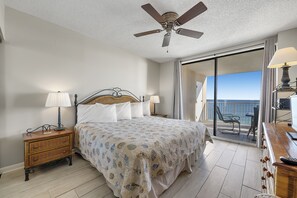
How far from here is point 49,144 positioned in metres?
2.10

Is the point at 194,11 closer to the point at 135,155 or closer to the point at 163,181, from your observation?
the point at 135,155

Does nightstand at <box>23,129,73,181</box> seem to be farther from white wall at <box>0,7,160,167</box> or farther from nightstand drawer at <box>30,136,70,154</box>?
white wall at <box>0,7,160,167</box>

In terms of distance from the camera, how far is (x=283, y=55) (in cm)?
182

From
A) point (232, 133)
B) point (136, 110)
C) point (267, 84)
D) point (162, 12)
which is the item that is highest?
point (162, 12)

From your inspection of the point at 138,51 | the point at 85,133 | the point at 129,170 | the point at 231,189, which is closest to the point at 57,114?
the point at 85,133

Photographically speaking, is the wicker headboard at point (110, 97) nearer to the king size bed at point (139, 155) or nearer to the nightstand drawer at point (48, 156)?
the king size bed at point (139, 155)

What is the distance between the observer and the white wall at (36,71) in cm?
211

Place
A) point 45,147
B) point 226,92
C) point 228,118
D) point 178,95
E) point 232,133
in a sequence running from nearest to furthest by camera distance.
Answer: point 45,147
point 228,118
point 232,133
point 226,92
point 178,95

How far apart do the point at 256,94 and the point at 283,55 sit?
1.99m

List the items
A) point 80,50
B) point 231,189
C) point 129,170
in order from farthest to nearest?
point 80,50 < point 231,189 < point 129,170

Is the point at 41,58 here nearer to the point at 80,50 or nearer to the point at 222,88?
the point at 80,50

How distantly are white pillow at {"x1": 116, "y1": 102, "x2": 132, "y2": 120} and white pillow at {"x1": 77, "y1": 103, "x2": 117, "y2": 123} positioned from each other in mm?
322

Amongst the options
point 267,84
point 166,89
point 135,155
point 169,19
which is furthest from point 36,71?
point 267,84

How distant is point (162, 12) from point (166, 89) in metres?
3.07
